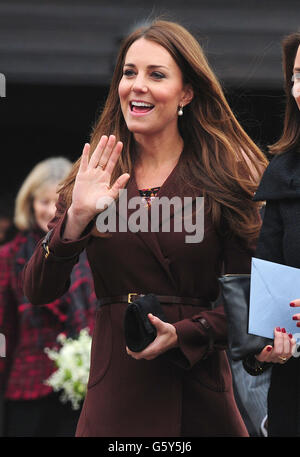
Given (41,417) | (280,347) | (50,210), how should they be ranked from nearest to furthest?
(280,347), (41,417), (50,210)

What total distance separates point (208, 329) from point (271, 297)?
0.32 meters

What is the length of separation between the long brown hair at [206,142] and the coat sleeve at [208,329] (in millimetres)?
63

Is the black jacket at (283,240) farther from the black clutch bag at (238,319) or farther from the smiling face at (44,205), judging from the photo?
the smiling face at (44,205)

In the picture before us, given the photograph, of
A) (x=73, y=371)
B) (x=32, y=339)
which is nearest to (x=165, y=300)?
(x=73, y=371)

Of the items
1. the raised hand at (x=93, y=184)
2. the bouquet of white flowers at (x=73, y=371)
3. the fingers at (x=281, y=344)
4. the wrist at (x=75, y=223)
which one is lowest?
the bouquet of white flowers at (x=73, y=371)

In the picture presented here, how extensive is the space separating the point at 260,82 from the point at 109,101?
4065 mm

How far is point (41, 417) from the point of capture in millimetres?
5133

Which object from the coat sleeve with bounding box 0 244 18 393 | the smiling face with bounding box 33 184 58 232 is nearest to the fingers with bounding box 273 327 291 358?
the coat sleeve with bounding box 0 244 18 393

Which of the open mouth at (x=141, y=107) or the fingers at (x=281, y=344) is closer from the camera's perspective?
the fingers at (x=281, y=344)

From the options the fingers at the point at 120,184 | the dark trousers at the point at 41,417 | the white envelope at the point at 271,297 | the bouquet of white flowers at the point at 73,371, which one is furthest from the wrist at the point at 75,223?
the dark trousers at the point at 41,417

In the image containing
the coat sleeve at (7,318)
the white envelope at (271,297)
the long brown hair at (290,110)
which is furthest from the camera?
the coat sleeve at (7,318)

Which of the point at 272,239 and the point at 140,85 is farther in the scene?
the point at 140,85

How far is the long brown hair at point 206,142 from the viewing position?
3.17m

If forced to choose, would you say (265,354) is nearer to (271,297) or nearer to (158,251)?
(271,297)
